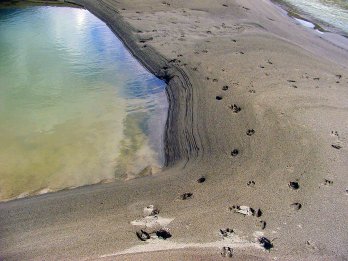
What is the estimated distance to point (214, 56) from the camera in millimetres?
11805

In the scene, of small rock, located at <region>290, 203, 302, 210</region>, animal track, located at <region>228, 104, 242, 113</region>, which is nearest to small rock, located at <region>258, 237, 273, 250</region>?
small rock, located at <region>290, 203, 302, 210</region>

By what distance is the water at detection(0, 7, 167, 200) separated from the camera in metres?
7.54

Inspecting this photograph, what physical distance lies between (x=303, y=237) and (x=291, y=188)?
1.16 m

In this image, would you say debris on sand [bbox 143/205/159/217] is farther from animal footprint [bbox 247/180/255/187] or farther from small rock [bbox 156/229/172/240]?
animal footprint [bbox 247/180/255/187]

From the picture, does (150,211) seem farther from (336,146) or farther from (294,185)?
(336,146)

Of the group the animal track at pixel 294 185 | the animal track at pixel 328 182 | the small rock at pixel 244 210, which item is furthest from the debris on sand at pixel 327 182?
the small rock at pixel 244 210

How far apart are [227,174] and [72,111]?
439 centimetres

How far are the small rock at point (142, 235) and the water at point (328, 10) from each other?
44.1 ft

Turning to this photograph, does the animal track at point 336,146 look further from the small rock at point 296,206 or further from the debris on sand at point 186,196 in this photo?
the debris on sand at point 186,196

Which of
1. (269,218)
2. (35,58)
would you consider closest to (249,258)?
(269,218)

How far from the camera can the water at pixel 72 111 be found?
297 inches

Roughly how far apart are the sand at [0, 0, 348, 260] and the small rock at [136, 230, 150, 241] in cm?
7

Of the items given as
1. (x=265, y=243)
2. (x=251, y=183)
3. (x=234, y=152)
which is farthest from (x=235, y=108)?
(x=265, y=243)

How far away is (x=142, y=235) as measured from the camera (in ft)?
18.1
